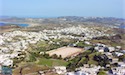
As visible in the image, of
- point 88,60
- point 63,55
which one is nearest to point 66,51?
point 63,55

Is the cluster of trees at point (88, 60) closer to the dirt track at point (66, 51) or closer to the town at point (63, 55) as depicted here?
the town at point (63, 55)

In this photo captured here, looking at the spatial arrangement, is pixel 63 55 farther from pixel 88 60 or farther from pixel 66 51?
pixel 88 60

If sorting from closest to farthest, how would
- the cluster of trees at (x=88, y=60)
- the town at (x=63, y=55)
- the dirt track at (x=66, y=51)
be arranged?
the town at (x=63, y=55) → the cluster of trees at (x=88, y=60) → the dirt track at (x=66, y=51)

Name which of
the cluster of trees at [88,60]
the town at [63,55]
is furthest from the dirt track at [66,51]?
the cluster of trees at [88,60]

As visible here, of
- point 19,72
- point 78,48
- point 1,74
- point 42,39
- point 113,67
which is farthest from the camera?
point 42,39

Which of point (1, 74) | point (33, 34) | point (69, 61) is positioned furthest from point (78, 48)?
point (1, 74)

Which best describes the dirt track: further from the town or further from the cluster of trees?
the cluster of trees

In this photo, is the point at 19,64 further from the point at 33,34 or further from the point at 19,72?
the point at 33,34

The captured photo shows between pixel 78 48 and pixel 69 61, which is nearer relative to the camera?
pixel 69 61

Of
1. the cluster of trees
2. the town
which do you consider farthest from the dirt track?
the cluster of trees

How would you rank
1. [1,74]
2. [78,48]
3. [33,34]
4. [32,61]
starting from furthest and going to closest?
[33,34]
[78,48]
[32,61]
[1,74]

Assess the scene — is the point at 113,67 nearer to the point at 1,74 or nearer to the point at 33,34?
A: the point at 1,74
